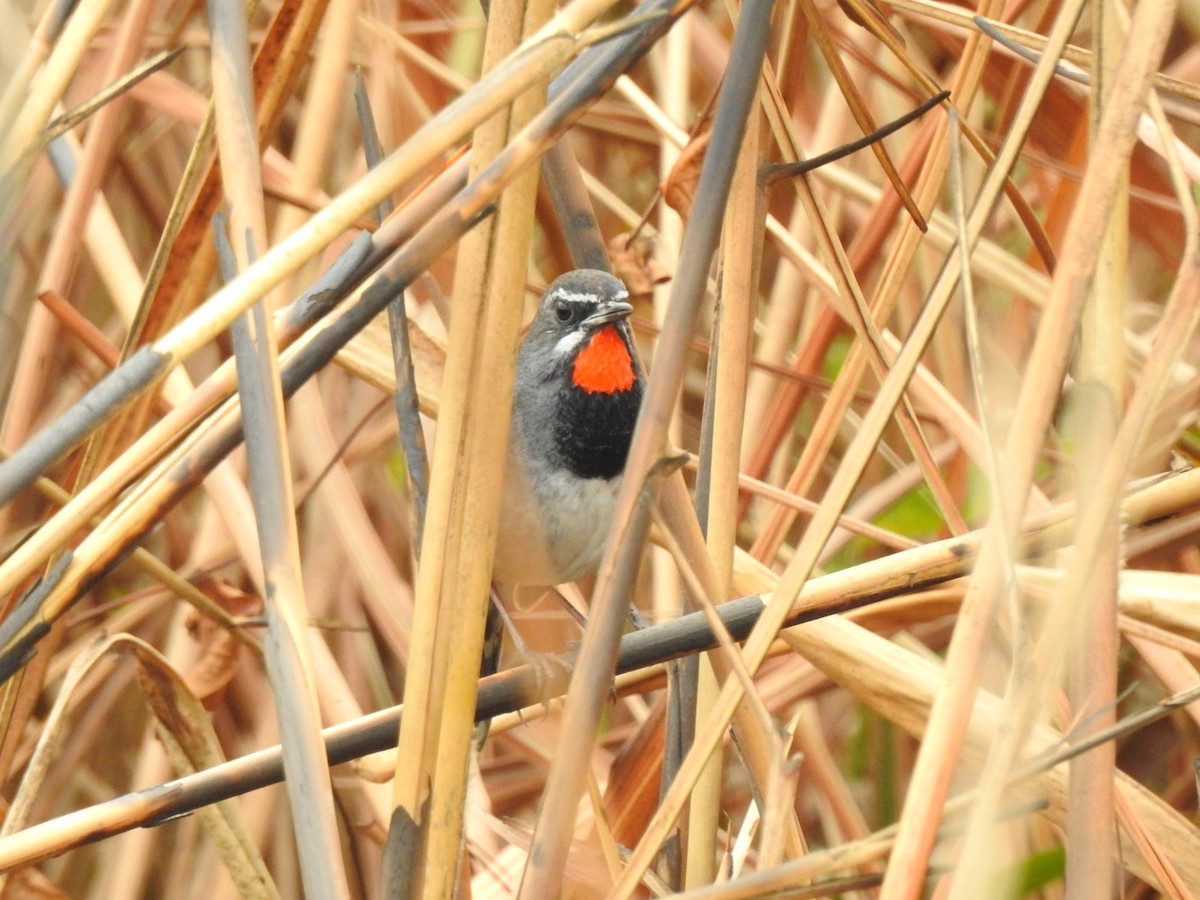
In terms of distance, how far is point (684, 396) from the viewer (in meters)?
4.05

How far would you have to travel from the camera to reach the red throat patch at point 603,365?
3086 millimetres

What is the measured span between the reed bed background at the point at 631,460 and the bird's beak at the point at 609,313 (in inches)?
14.0

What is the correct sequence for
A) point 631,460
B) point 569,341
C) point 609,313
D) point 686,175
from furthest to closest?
1. point 569,341
2. point 609,313
3. point 686,175
4. point 631,460

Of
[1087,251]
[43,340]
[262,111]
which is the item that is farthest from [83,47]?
[43,340]

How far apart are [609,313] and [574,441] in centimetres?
31

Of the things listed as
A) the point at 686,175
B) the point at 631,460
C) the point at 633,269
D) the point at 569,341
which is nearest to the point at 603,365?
the point at 569,341

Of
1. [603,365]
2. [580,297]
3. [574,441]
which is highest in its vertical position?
[580,297]

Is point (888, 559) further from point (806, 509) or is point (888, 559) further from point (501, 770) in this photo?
point (501, 770)

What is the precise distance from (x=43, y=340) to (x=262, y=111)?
4.62ft

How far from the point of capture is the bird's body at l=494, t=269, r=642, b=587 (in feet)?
9.91

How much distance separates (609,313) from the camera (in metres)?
2.99

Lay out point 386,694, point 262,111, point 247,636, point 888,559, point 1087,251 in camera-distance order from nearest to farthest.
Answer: point 1087,251 < point 888,559 < point 262,111 < point 247,636 < point 386,694

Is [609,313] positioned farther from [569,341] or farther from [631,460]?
[631,460]

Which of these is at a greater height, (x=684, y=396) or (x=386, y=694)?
(x=684, y=396)
